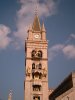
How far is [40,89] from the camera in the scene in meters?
61.6

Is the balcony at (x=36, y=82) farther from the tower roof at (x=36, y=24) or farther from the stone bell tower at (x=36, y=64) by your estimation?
the tower roof at (x=36, y=24)

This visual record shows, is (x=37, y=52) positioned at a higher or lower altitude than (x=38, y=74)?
higher

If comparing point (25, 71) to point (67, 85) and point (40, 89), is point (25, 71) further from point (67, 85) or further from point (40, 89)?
point (67, 85)

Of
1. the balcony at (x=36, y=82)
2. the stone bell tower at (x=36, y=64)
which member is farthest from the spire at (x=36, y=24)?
the balcony at (x=36, y=82)

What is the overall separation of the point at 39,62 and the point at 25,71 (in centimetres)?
398

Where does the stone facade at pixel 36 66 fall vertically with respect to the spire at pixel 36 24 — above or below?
below

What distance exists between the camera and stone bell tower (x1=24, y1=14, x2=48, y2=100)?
6103cm

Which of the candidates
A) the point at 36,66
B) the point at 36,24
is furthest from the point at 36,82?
the point at 36,24

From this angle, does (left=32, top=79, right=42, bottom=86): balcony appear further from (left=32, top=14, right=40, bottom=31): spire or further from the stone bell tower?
(left=32, top=14, right=40, bottom=31): spire

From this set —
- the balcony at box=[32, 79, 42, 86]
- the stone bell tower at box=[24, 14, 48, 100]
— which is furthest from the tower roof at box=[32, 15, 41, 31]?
the balcony at box=[32, 79, 42, 86]

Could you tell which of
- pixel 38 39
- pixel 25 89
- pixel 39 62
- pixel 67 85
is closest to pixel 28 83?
pixel 25 89

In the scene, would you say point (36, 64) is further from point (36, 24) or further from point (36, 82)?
point (36, 24)

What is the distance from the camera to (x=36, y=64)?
63.6 m

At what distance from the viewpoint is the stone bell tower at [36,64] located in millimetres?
61031
